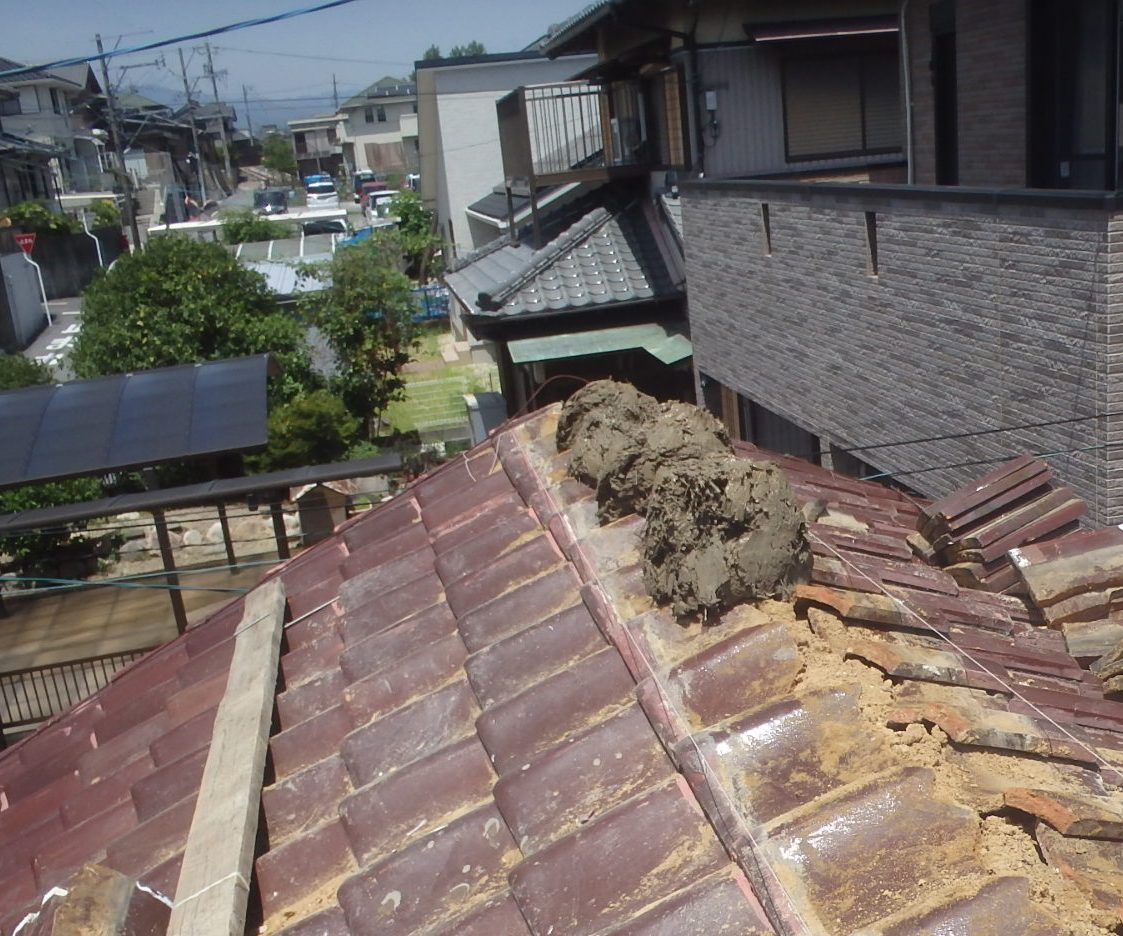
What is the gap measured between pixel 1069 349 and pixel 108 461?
8646 millimetres

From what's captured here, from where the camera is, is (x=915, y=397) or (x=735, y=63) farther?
(x=735, y=63)

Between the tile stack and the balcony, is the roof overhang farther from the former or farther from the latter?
the tile stack

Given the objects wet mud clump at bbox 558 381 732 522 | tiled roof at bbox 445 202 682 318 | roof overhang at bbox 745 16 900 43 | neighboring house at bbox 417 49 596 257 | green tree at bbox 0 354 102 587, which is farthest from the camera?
neighboring house at bbox 417 49 596 257

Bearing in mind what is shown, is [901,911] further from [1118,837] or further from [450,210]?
[450,210]

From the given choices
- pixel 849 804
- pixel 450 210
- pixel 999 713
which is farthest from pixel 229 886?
pixel 450 210

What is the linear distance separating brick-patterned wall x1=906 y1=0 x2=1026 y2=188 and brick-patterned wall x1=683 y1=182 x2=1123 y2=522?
2.56m

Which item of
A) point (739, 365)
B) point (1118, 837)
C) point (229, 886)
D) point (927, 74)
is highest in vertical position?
point (927, 74)

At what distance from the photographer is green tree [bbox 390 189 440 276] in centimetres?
3869

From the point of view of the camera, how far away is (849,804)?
2502 millimetres

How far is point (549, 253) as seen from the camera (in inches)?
667

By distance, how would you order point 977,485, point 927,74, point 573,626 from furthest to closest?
1. point 927,74
2. point 977,485
3. point 573,626

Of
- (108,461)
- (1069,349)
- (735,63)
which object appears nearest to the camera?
(1069,349)

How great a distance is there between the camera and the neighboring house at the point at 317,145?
112 meters

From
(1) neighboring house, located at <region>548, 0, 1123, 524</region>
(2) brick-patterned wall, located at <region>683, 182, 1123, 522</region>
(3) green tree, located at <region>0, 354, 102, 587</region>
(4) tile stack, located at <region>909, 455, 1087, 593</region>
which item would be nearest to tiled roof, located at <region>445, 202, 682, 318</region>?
(1) neighboring house, located at <region>548, 0, 1123, 524</region>
